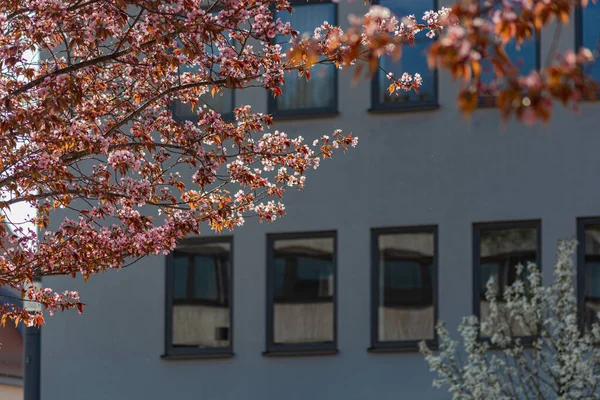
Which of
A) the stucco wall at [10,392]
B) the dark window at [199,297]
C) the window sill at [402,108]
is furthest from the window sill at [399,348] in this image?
the stucco wall at [10,392]

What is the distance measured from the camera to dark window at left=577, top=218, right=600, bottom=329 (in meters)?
16.5

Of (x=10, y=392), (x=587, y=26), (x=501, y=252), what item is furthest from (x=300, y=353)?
(x=10, y=392)

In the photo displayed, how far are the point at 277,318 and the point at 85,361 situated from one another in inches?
117

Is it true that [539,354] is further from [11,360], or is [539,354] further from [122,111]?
[11,360]

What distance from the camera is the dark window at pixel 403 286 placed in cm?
1741

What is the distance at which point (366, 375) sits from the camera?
17688mm

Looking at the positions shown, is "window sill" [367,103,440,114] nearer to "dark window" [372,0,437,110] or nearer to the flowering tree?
"dark window" [372,0,437,110]

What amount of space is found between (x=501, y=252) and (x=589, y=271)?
3.67 ft

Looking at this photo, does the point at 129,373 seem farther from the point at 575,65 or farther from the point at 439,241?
the point at 575,65

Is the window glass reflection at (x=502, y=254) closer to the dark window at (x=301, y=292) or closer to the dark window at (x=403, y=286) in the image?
the dark window at (x=403, y=286)

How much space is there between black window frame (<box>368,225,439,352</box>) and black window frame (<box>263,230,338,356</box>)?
513 mm

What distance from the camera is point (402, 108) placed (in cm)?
1759

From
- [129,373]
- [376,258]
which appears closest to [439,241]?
[376,258]

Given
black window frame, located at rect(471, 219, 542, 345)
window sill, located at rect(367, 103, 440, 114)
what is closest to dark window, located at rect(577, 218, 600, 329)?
black window frame, located at rect(471, 219, 542, 345)
